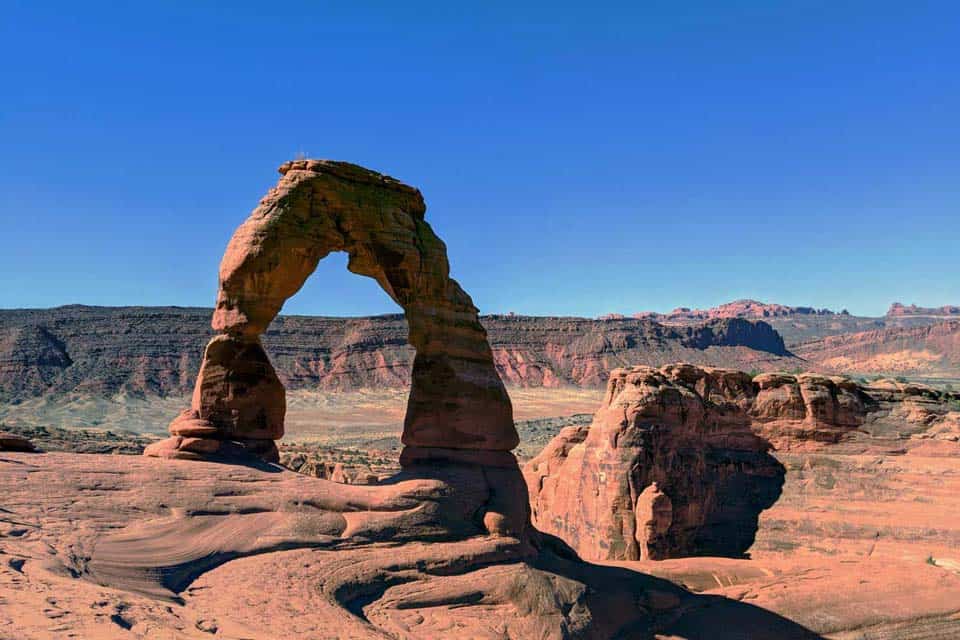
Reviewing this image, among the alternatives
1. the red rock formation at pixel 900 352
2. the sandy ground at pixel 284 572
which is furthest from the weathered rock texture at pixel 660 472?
the red rock formation at pixel 900 352

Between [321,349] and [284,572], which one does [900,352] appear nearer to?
[321,349]

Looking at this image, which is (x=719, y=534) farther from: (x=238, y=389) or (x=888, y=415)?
(x=238, y=389)

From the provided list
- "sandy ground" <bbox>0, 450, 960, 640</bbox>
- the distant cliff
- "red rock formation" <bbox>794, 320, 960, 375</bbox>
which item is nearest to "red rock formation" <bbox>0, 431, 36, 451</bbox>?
"sandy ground" <bbox>0, 450, 960, 640</bbox>

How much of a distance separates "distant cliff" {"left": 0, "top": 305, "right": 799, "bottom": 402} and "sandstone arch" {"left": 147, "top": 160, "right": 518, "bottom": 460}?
85798 mm

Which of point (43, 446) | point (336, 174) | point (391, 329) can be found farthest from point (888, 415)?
point (391, 329)

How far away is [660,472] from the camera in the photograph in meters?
21.7

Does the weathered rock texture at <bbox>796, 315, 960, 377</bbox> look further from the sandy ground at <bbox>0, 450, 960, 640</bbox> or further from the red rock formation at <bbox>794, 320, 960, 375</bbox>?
the sandy ground at <bbox>0, 450, 960, 640</bbox>

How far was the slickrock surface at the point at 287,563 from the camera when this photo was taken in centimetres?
965

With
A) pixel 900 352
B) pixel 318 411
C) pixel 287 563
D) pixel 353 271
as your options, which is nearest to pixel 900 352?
pixel 900 352

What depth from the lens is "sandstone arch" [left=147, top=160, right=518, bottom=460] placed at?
15.6 metres

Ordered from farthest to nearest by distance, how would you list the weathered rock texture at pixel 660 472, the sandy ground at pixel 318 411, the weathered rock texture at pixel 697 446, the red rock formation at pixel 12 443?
the sandy ground at pixel 318 411, the weathered rock texture at pixel 697 446, the weathered rock texture at pixel 660 472, the red rock formation at pixel 12 443

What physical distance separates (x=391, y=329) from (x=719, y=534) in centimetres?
10015

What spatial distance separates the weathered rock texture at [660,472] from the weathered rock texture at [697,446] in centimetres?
3

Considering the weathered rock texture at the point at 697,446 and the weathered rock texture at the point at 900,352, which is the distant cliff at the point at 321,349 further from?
the weathered rock texture at the point at 697,446
